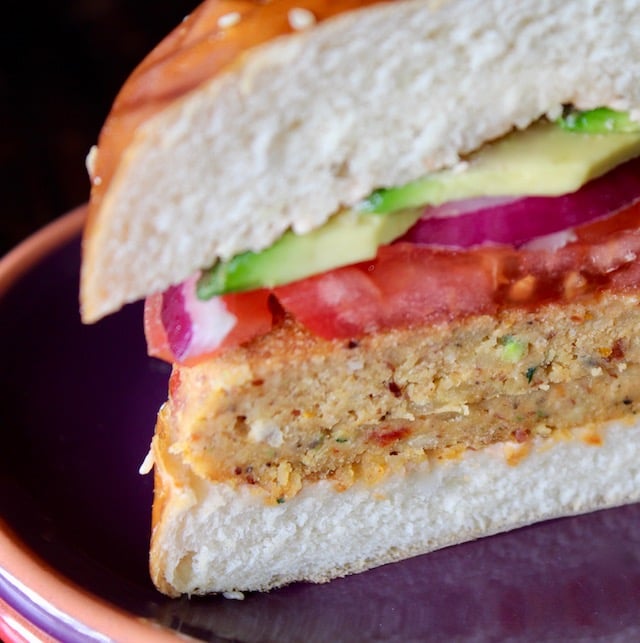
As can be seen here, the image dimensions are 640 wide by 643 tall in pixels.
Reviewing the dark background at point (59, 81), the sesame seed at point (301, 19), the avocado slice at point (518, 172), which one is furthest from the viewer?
the dark background at point (59, 81)

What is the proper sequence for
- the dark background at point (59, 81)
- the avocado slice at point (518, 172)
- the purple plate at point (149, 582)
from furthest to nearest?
the dark background at point (59, 81), the purple plate at point (149, 582), the avocado slice at point (518, 172)

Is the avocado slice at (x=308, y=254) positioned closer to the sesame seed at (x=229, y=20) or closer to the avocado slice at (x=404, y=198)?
the avocado slice at (x=404, y=198)

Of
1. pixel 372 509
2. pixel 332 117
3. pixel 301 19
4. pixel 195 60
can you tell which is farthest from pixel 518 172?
pixel 372 509

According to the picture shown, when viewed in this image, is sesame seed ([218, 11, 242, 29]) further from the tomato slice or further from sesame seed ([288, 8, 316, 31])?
the tomato slice

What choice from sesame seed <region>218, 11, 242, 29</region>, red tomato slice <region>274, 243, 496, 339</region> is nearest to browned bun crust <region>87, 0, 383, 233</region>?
sesame seed <region>218, 11, 242, 29</region>

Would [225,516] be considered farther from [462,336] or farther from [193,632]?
[462,336]

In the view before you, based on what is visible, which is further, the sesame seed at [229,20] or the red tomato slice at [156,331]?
the red tomato slice at [156,331]

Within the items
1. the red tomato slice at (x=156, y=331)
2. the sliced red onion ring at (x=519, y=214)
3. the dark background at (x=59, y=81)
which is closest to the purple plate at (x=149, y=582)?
the red tomato slice at (x=156, y=331)

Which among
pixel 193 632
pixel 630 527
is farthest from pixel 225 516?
pixel 630 527
